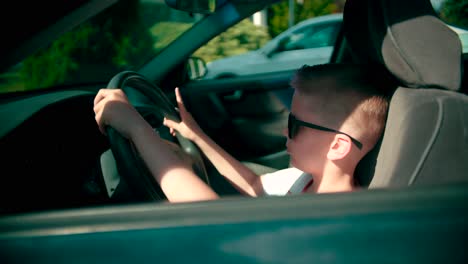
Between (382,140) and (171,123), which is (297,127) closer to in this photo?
(382,140)

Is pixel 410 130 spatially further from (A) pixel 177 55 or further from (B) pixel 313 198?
(A) pixel 177 55

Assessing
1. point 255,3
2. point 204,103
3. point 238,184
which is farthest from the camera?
point 204,103

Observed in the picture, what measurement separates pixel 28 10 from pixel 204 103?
6.81 ft

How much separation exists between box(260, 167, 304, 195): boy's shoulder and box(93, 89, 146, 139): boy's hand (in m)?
0.78

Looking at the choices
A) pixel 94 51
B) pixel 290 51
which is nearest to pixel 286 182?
pixel 290 51

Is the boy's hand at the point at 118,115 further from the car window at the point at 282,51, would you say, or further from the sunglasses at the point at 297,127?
the car window at the point at 282,51

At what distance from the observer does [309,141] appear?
147 centimetres

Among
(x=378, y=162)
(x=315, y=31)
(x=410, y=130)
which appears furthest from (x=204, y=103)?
(x=315, y=31)

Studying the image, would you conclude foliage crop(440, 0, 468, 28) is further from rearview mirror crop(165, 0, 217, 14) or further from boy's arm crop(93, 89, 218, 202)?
boy's arm crop(93, 89, 218, 202)

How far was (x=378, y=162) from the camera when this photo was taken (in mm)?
1341

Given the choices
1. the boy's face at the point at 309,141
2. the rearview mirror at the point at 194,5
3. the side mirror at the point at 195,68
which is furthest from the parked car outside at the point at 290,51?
the boy's face at the point at 309,141

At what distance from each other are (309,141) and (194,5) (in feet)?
3.29

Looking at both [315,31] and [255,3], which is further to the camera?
[315,31]

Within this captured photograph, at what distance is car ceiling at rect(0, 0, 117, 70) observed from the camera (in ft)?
3.60
